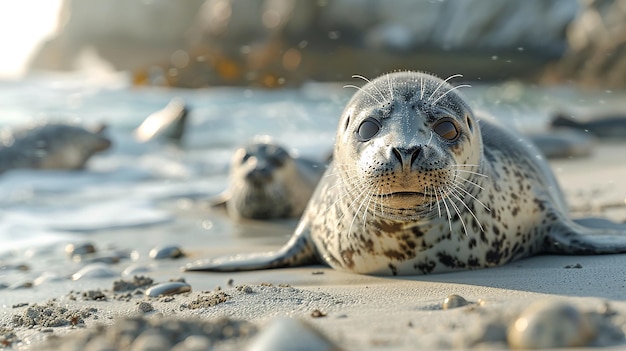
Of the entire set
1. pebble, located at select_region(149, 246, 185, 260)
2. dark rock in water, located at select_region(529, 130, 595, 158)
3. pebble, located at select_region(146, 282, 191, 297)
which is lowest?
pebble, located at select_region(146, 282, 191, 297)

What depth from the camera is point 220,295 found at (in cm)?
303

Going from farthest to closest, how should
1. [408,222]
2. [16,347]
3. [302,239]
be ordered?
[302,239]
[408,222]
[16,347]

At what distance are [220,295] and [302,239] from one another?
97 centimetres

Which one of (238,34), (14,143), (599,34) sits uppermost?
(238,34)

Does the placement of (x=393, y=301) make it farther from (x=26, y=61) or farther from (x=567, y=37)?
(x=26, y=61)

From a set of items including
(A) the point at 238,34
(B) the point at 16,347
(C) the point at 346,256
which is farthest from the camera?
(A) the point at 238,34

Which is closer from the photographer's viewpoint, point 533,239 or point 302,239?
point 533,239

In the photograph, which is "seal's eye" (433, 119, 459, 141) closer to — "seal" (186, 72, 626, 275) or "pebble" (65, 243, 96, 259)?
"seal" (186, 72, 626, 275)

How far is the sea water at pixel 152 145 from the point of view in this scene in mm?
6434

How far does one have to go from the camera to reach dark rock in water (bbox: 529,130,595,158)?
9422mm

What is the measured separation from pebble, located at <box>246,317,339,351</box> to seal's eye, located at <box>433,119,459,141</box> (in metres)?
1.62

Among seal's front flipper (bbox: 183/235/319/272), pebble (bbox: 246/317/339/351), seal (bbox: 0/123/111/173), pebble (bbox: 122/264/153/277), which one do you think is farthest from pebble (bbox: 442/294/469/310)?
seal (bbox: 0/123/111/173)

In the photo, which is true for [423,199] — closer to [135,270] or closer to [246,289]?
[246,289]

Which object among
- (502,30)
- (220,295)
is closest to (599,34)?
(502,30)
